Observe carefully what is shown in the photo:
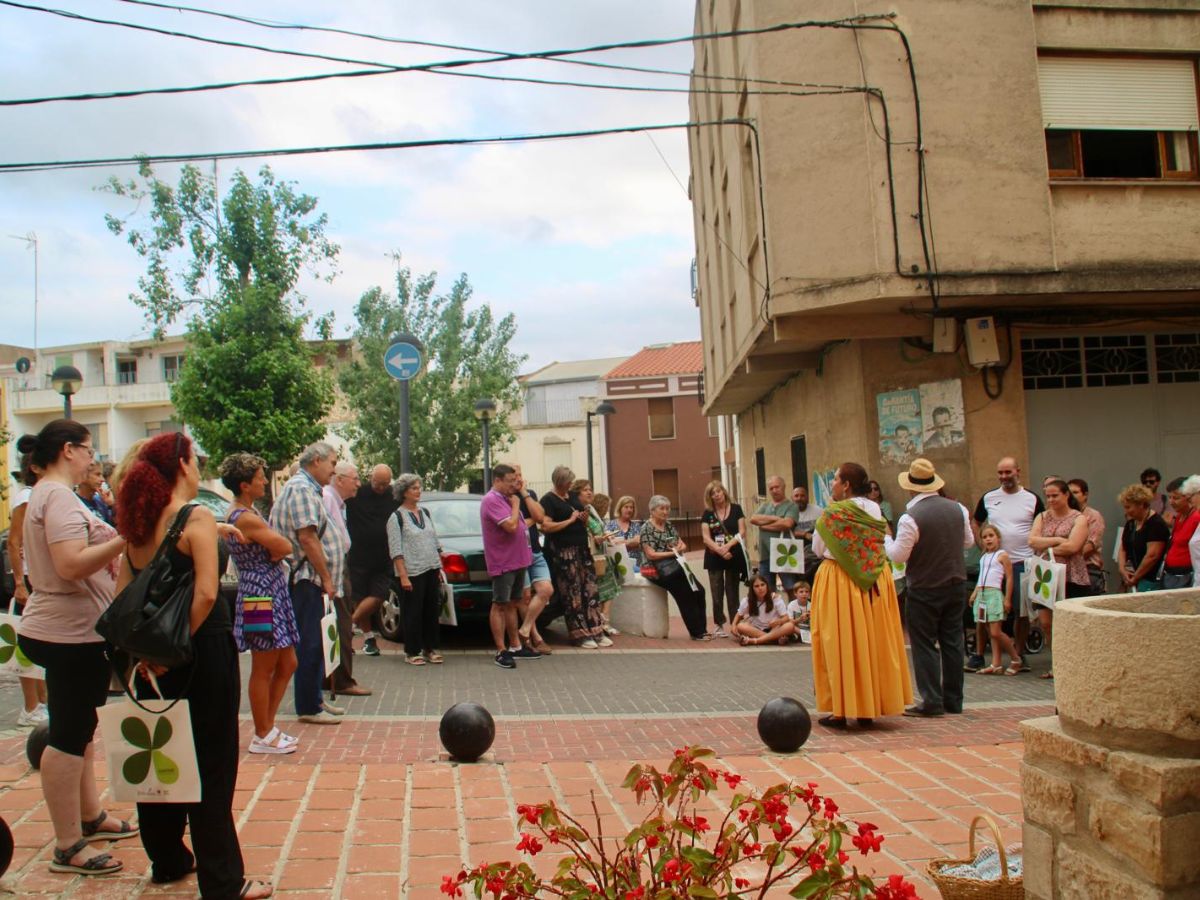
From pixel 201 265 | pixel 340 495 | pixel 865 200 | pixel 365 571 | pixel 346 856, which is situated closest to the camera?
pixel 346 856

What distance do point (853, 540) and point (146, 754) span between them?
4878mm

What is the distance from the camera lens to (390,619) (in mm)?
11641

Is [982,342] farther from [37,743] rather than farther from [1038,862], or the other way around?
[37,743]

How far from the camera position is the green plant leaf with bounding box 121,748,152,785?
4.07 metres

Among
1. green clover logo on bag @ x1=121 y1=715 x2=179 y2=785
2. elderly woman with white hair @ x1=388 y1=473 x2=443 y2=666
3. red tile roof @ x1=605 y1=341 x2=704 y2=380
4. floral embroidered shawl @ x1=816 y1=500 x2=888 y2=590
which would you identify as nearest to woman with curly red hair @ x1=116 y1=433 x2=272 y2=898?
green clover logo on bag @ x1=121 y1=715 x2=179 y2=785

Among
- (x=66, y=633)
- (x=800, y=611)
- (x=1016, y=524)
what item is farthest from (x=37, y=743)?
(x=1016, y=524)

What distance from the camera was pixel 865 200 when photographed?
11633mm

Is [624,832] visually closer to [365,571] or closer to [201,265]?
[365,571]

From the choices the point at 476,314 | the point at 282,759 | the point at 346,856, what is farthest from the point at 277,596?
the point at 476,314

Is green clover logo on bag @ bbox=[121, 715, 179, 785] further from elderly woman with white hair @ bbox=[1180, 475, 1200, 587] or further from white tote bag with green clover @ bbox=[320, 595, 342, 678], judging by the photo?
elderly woman with white hair @ bbox=[1180, 475, 1200, 587]

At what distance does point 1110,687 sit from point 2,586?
836cm

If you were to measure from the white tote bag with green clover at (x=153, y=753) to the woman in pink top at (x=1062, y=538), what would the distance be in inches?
302

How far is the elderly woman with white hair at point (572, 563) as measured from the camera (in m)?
11.6

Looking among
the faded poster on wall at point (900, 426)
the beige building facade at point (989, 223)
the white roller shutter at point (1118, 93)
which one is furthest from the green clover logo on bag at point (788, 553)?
the white roller shutter at point (1118, 93)
